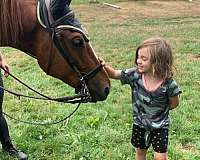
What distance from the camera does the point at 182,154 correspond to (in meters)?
4.34

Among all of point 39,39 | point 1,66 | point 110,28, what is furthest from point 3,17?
point 110,28

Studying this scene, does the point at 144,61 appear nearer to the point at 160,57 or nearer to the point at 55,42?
the point at 160,57

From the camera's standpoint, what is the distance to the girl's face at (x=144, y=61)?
332 centimetres

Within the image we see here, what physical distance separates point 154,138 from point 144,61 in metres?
0.62

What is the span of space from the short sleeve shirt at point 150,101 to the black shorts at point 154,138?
5 cm

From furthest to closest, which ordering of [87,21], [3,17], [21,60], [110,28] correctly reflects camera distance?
[87,21]
[110,28]
[21,60]
[3,17]

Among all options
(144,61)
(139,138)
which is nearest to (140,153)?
(139,138)

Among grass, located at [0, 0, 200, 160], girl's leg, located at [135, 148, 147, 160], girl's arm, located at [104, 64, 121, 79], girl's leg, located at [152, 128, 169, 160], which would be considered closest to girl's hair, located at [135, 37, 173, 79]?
girl's arm, located at [104, 64, 121, 79]

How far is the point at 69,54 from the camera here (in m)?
3.10

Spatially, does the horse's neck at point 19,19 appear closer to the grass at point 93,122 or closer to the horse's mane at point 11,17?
the horse's mane at point 11,17

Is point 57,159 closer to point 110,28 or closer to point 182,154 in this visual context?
point 182,154

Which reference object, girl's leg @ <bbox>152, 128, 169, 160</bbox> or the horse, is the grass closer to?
girl's leg @ <bbox>152, 128, 169, 160</bbox>

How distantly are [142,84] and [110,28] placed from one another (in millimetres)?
9432

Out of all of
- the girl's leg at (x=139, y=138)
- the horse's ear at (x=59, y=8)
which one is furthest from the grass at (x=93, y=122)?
the horse's ear at (x=59, y=8)
